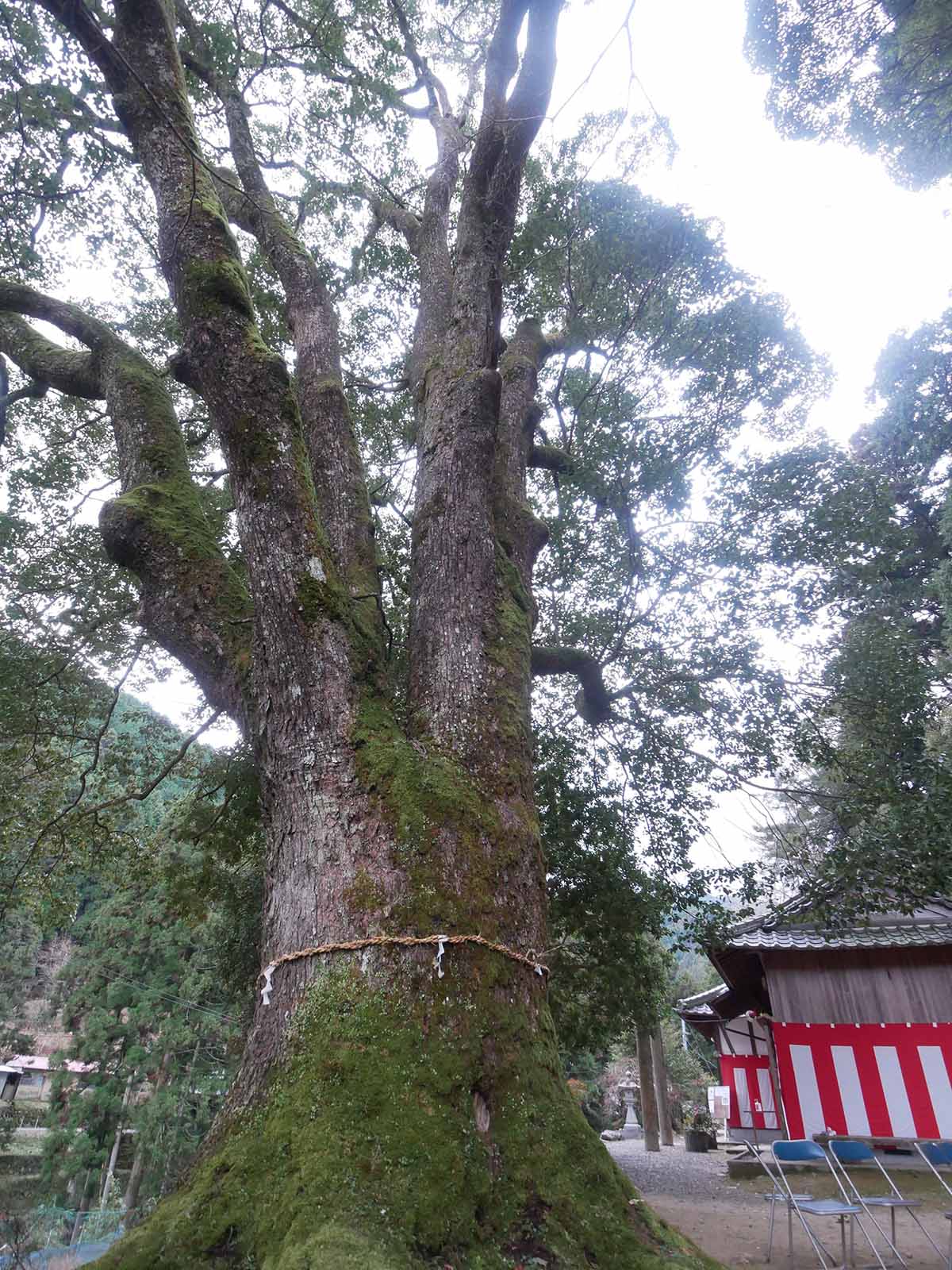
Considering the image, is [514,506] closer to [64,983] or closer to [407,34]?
[407,34]

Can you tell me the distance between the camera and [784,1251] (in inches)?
176

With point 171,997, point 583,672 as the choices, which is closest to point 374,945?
point 583,672

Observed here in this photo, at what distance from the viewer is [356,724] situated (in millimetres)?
2434

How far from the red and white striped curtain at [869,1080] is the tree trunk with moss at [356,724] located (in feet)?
21.5

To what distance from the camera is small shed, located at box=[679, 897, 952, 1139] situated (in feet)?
21.8

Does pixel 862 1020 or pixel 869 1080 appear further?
pixel 862 1020

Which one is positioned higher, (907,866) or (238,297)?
(238,297)

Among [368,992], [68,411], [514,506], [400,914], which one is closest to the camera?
[368,992]

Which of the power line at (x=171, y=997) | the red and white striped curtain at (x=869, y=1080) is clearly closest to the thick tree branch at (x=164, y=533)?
the red and white striped curtain at (x=869, y=1080)

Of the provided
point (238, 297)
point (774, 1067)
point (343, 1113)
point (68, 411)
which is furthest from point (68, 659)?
point (774, 1067)

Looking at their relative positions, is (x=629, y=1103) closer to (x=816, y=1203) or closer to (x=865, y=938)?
(x=865, y=938)

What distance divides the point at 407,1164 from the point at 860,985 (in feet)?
24.4

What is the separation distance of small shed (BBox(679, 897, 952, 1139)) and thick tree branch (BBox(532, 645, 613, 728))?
97.8 inches

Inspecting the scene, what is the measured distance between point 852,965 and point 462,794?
7.03m
